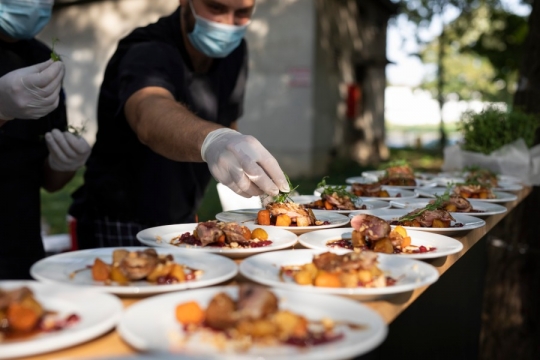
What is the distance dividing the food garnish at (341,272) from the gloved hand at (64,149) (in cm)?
188

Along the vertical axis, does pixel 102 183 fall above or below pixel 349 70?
below

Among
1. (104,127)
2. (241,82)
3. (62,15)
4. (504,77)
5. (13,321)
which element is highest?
(62,15)

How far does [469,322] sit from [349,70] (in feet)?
43.3

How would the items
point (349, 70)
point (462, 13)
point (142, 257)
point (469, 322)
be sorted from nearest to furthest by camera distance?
1. point (142, 257)
2. point (469, 322)
3. point (349, 70)
4. point (462, 13)

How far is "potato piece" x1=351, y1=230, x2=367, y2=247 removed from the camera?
205cm

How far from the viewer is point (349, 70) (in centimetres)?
1596

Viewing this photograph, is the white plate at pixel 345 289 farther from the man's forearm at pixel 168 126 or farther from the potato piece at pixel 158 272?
the man's forearm at pixel 168 126

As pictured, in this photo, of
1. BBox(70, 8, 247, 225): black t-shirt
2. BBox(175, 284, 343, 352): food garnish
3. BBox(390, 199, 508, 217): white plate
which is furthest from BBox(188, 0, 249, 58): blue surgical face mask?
BBox(175, 284, 343, 352): food garnish

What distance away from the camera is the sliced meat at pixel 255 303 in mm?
1195

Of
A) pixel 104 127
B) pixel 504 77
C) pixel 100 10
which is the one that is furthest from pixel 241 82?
pixel 504 77

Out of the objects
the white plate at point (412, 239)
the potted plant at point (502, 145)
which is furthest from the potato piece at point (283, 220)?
the potted plant at point (502, 145)

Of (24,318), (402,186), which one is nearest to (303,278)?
(24,318)

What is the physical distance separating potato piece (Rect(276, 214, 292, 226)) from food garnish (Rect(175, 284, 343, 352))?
112 cm

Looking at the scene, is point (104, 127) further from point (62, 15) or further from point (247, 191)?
point (62, 15)
